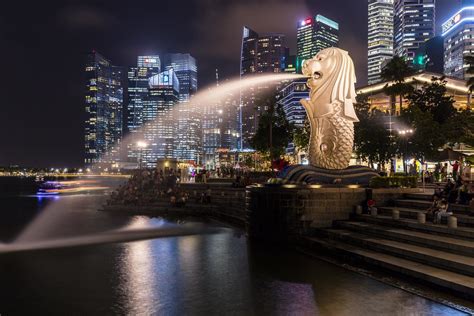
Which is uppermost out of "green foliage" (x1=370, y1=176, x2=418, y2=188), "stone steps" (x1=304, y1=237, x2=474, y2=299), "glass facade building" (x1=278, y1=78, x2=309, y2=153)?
"glass facade building" (x1=278, y1=78, x2=309, y2=153)

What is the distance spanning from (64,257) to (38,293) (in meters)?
4.59

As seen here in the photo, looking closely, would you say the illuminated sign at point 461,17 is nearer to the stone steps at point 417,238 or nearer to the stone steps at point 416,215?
the stone steps at point 416,215

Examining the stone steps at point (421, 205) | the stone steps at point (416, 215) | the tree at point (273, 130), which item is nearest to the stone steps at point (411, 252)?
the stone steps at point (416, 215)

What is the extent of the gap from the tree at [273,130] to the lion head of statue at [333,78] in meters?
34.3

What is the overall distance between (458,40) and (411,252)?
151 metres

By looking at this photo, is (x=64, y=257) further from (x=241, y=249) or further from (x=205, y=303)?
(x=205, y=303)

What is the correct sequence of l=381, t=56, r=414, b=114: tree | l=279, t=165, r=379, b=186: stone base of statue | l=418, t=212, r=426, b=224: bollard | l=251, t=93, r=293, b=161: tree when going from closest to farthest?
l=418, t=212, r=426, b=224: bollard < l=279, t=165, r=379, b=186: stone base of statue < l=251, t=93, r=293, b=161: tree < l=381, t=56, r=414, b=114: tree

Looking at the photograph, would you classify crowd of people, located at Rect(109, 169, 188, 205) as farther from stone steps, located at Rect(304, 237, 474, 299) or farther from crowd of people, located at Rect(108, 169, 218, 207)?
stone steps, located at Rect(304, 237, 474, 299)

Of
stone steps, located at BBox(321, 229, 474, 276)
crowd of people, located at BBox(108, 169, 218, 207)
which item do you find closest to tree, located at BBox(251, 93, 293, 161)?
crowd of people, located at BBox(108, 169, 218, 207)

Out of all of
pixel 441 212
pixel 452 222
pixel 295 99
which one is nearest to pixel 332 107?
pixel 441 212

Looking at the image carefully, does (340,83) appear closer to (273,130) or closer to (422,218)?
(422,218)

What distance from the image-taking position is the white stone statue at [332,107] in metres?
20.4

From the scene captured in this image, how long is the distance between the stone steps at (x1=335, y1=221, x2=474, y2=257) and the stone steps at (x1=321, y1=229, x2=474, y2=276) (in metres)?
0.16

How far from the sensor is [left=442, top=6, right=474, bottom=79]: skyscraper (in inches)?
5202
